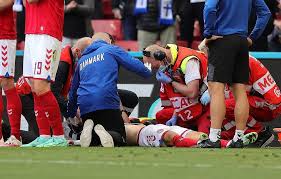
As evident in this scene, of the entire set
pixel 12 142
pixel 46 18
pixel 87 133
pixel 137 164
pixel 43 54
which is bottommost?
pixel 12 142

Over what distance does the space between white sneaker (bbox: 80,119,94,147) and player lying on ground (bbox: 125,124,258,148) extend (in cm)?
80

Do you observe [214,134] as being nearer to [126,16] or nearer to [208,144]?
[208,144]

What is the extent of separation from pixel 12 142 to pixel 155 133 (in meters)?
1.54

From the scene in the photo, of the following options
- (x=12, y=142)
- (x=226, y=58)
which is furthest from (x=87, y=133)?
(x=226, y=58)

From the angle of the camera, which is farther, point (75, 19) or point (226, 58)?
point (75, 19)

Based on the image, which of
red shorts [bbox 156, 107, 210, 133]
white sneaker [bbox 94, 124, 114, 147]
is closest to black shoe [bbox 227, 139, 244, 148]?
white sneaker [bbox 94, 124, 114, 147]

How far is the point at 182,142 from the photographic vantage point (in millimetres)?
10773

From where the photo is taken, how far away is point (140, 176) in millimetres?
6297

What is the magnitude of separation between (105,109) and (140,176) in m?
4.63

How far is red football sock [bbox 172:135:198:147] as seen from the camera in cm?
1063

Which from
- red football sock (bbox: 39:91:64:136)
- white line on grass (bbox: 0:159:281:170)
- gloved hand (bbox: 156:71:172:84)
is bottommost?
red football sock (bbox: 39:91:64:136)

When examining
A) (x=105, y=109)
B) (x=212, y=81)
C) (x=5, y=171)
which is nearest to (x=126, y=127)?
(x=105, y=109)

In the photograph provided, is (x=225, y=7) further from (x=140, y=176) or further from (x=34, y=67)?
(x=140, y=176)

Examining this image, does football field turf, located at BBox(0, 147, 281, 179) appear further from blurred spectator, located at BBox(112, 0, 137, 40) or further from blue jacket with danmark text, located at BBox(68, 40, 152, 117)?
blurred spectator, located at BBox(112, 0, 137, 40)
